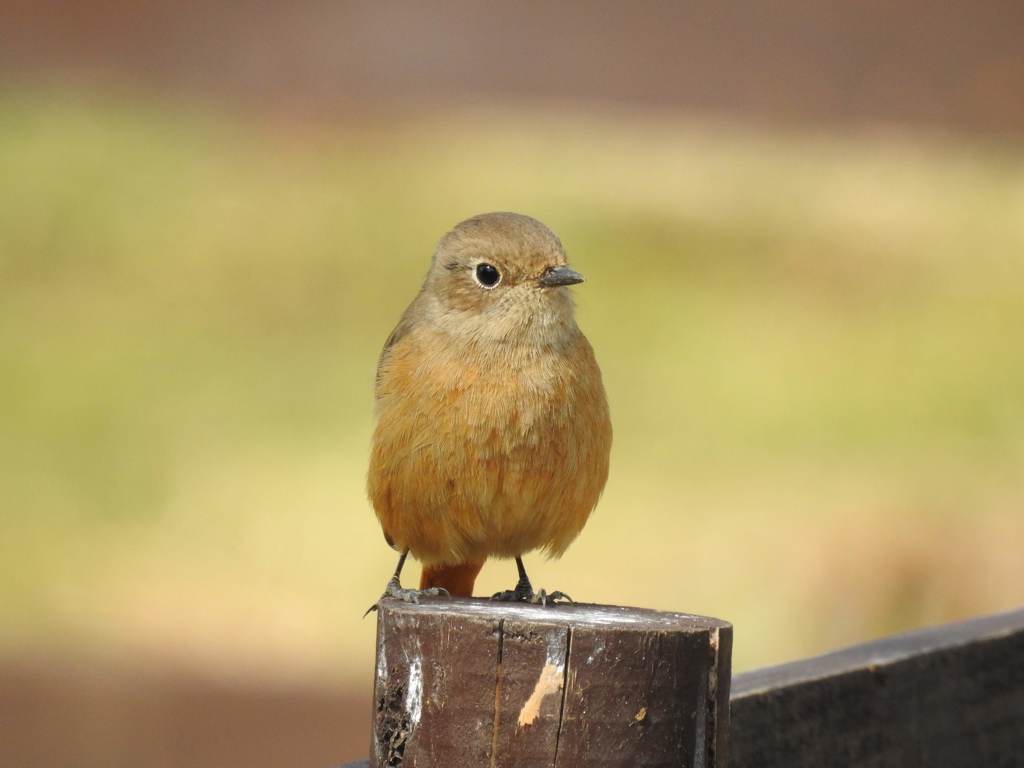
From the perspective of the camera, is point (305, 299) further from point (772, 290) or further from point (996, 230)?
point (996, 230)

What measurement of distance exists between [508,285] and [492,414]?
51 centimetres

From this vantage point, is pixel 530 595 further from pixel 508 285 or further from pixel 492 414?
pixel 508 285

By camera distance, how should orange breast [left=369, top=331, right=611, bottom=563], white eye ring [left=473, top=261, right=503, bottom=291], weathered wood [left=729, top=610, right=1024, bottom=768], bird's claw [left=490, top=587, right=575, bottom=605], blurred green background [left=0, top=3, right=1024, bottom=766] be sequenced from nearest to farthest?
weathered wood [left=729, top=610, right=1024, bottom=768]
bird's claw [left=490, top=587, right=575, bottom=605]
orange breast [left=369, top=331, right=611, bottom=563]
white eye ring [left=473, top=261, right=503, bottom=291]
blurred green background [left=0, top=3, right=1024, bottom=766]

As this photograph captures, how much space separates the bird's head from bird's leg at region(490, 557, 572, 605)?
71cm

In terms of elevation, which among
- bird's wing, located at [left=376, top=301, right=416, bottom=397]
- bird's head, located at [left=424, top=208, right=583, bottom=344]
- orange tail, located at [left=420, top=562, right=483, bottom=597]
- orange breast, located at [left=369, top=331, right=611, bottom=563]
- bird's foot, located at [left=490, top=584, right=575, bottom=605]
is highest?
bird's head, located at [left=424, top=208, right=583, bottom=344]

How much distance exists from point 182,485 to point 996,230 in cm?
666

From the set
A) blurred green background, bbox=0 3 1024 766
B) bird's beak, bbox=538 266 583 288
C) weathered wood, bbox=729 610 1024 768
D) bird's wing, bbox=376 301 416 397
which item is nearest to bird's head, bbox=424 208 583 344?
bird's beak, bbox=538 266 583 288

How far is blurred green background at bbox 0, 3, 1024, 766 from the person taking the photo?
30.2ft

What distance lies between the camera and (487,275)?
5105 millimetres

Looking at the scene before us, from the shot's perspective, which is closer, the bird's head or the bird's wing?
the bird's head

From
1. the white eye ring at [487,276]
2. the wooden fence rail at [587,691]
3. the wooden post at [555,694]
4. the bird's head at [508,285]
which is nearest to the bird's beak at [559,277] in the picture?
the bird's head at [508,285]

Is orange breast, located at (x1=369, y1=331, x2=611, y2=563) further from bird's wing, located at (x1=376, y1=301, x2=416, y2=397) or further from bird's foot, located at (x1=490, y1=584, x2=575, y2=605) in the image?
bird's wing, located at (x1=376, y1=301, x2=416, y2=397)

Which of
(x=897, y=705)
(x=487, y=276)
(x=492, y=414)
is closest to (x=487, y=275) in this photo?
(x=487, y=276)

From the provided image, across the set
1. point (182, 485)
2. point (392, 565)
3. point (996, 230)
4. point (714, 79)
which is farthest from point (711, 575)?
point (714, 79)
